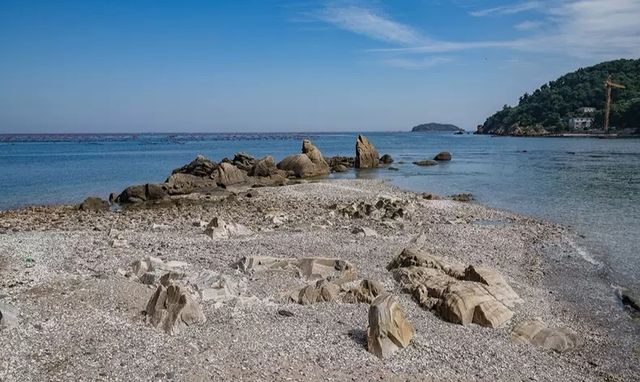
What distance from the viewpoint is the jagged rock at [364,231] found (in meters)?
20.2

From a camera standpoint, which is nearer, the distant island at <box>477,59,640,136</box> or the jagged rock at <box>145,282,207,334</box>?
the jagged rock at <box>145,282,207,334</box>

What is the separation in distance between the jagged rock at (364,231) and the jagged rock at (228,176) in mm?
21370

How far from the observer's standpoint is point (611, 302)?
13898 millimetres

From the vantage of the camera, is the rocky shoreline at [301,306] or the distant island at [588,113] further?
the distant island at [588,113]

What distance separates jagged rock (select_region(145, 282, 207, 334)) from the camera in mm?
10055

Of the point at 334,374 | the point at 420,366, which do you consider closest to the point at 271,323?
the point at 334,374

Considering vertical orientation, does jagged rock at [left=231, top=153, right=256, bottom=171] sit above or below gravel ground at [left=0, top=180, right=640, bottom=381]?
above

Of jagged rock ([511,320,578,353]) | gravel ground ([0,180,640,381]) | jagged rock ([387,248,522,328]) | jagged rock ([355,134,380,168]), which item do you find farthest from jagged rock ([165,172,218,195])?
jagged rock ([511,320,578,353])

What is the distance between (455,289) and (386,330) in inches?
130

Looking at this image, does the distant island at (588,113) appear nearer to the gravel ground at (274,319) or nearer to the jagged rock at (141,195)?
the jagged rock at (141,195)

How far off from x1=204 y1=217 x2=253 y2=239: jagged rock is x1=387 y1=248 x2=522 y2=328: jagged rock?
6776 millimetres

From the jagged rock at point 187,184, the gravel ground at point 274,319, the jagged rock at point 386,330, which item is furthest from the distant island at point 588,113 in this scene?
A: the jagged rock at point 386,330

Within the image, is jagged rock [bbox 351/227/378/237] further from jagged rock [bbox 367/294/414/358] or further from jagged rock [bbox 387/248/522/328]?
jagged rock [bbox 367/294/414/358]

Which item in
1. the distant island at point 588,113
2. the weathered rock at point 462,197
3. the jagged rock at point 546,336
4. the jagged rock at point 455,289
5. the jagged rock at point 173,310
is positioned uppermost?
the distant island at point 588,113
